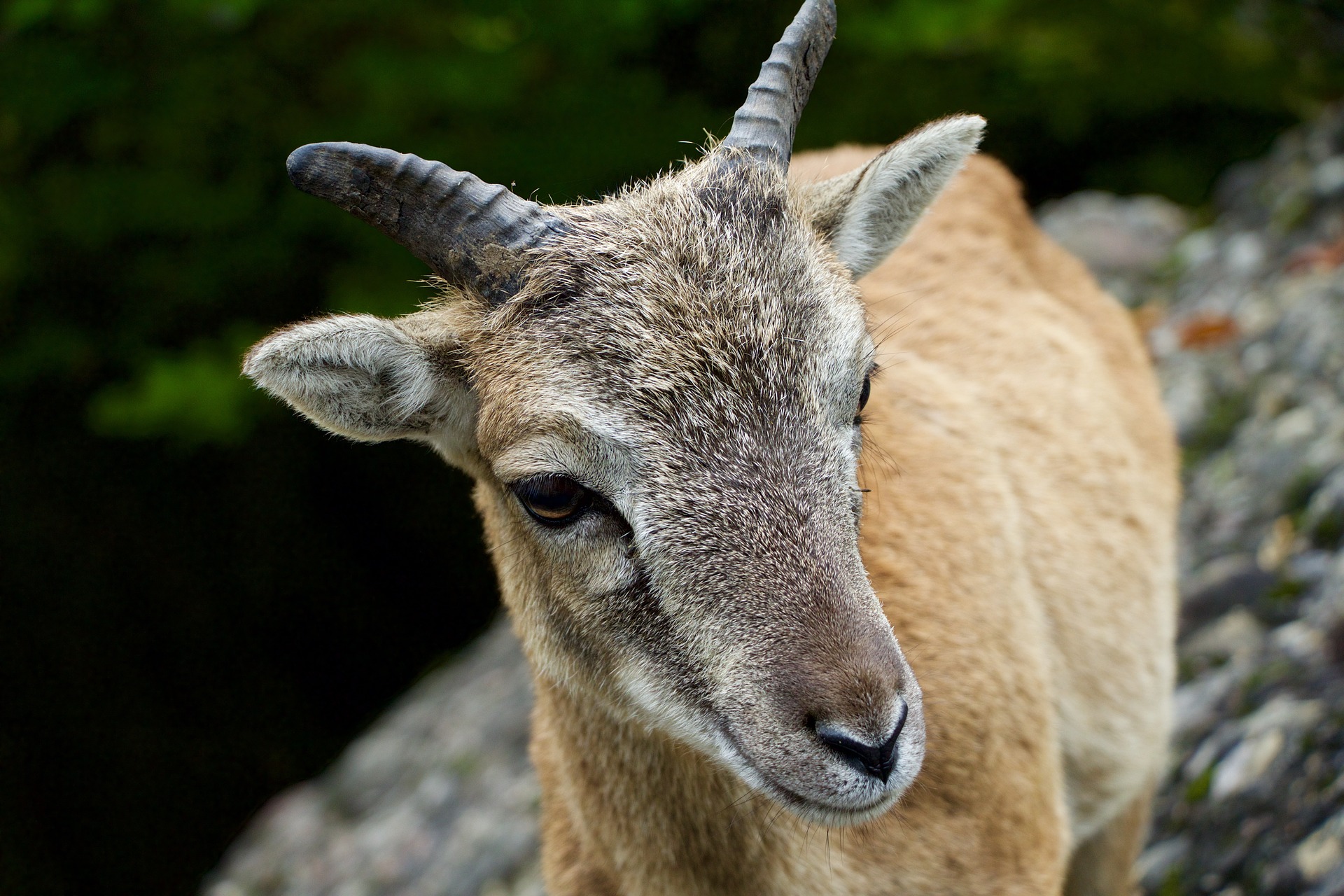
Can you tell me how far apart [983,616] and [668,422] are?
1.80 metres

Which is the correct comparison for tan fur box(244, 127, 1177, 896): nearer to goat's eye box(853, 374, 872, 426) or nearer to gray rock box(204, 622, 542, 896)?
goat's eye box(853, 374, 872, 426)

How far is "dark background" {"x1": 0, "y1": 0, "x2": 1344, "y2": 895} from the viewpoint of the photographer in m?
9.68

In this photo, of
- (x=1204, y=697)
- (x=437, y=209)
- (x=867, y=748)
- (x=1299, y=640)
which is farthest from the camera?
(x=1204, y=697)

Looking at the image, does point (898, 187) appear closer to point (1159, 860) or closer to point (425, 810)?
point (1159, 860)

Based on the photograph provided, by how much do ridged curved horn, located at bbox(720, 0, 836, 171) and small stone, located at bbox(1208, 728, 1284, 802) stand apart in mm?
3607

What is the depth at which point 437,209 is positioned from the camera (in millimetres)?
3834

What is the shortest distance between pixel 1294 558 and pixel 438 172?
18.2 ft

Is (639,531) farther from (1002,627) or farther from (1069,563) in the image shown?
(1069,563)

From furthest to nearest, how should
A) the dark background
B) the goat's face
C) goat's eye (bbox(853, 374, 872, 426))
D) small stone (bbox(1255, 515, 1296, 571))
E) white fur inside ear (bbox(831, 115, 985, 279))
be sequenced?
the dark background < small stone (bbox(1255, 515, 1296, 571)) < white fur inside ear (bbox(831, 115, 985, 279)) < goat's eye (bbox(853, 374, 872, 426)) < the goat's face

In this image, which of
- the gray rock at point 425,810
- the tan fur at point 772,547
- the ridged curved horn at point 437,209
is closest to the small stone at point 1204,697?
the tan fur at point 772,547

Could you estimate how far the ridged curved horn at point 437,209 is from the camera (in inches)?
147

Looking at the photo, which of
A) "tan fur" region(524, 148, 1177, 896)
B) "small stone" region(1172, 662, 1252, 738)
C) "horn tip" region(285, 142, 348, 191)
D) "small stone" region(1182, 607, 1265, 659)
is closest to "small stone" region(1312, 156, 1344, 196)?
"tan fur" region(524, 148, 1177, 896)

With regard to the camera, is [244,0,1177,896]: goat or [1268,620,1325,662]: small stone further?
[1268,620,1325,662]: small stone

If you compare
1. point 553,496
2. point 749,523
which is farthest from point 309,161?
point 749,523
